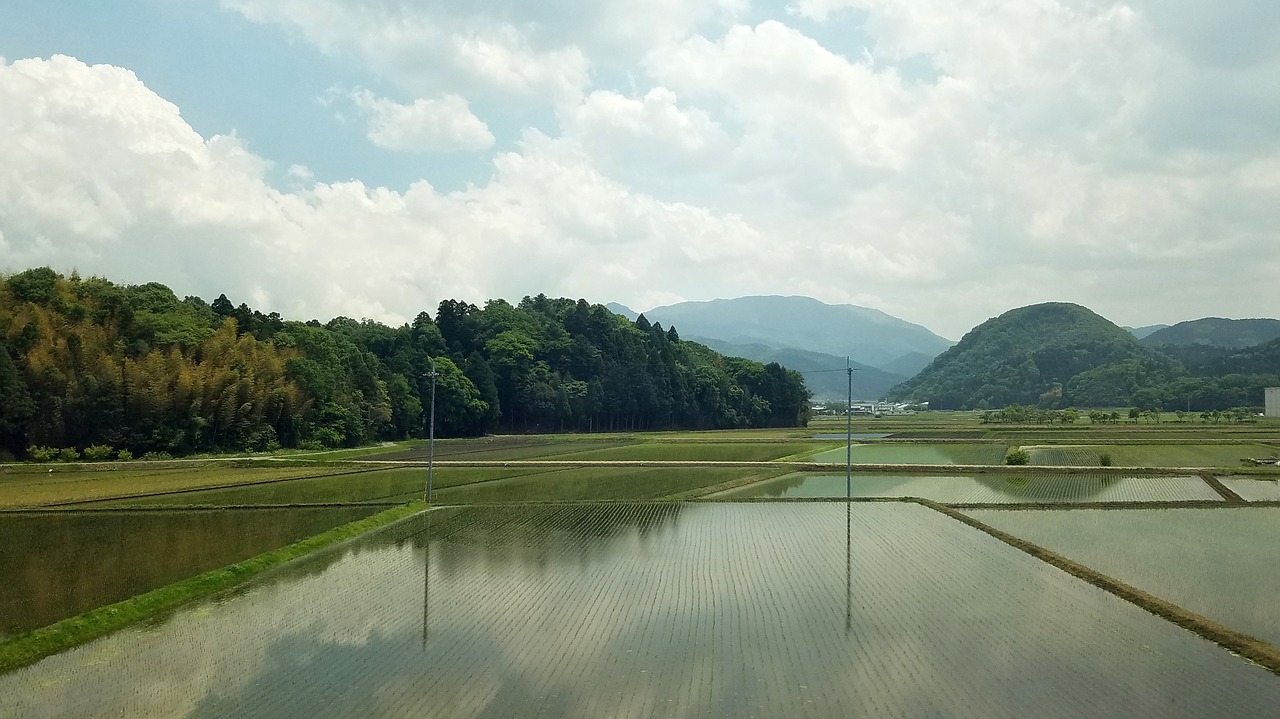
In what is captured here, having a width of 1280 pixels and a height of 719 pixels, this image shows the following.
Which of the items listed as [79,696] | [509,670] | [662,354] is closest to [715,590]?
[509,670]

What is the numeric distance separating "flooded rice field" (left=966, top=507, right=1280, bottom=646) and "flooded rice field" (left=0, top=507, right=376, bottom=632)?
1636cm

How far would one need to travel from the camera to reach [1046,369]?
164 m

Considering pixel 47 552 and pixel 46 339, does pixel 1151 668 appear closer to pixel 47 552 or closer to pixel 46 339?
pixel 47 552

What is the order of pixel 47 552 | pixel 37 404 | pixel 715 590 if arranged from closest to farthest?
pixel 715 590 → pixel 47 552 → pixel 37 404

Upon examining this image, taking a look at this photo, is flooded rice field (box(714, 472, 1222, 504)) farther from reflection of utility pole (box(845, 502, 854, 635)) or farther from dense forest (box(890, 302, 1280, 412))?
dense forest (box(890, 302, 1280, 412))

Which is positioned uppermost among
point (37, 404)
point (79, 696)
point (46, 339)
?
point (46, 339)

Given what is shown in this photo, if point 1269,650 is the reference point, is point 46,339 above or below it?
above

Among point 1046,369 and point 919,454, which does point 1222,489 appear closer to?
point 919,454

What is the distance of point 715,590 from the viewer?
545 inches

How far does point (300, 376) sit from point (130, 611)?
3724 centimetres

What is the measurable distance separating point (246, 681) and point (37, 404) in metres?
35.0

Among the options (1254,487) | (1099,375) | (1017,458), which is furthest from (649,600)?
(1099,375)

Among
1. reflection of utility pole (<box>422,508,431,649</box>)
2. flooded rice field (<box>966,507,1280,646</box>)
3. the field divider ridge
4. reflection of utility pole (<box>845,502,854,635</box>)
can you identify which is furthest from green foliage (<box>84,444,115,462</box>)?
the field divider ridge

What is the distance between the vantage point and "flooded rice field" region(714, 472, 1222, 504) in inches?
990
